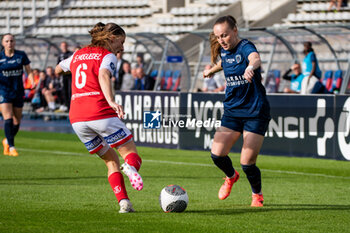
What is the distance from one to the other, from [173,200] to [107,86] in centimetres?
143

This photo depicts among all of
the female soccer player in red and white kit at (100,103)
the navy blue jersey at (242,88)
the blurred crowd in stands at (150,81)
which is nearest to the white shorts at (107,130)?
the female soccer player in red and white kit at (100,103)

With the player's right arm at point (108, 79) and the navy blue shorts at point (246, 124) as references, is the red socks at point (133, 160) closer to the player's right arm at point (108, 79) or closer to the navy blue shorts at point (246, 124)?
the player's right arm at point (108, 79)

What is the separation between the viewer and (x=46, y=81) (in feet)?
87.4

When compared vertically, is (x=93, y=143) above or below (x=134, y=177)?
above

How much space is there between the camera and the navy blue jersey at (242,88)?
798 centimetres

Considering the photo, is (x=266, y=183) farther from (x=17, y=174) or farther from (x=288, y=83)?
(x=288, y=83)

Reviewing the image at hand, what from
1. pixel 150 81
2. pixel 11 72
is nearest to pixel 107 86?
pixel 11 72

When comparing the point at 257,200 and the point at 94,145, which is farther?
the point at 257,200

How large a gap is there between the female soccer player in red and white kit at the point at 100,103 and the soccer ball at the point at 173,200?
397 millimetres

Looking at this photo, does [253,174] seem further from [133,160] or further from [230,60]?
[133,160]

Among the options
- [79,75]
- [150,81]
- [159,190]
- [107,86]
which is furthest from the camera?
[150,81]

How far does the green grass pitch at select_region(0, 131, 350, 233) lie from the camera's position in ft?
22.6

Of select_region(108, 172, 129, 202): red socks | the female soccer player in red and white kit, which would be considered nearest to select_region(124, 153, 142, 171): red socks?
the female soccer player in red and white kit

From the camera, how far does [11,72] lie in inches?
568
